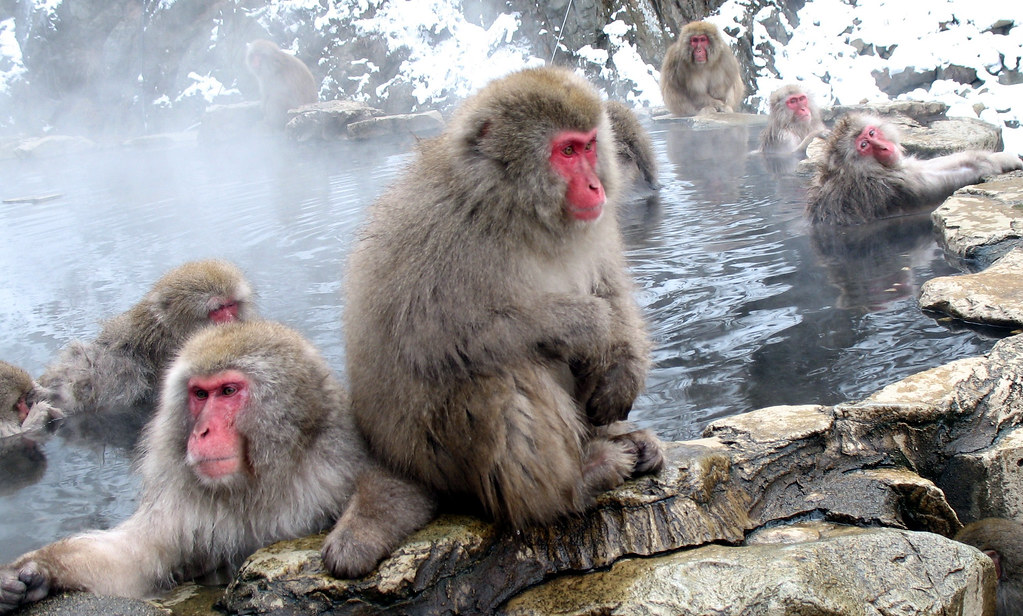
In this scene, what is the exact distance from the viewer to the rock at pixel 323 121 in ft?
46.0

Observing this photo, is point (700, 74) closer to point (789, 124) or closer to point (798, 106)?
point (798, 106)

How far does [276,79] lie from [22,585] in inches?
548

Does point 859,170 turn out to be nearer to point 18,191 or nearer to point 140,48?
point 18,191

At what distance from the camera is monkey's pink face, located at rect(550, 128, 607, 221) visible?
2424 millimetres

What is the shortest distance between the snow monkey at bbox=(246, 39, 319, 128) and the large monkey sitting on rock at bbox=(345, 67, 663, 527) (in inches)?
525

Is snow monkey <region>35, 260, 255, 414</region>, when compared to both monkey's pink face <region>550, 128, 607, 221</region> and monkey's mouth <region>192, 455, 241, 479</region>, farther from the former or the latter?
monkey's pink face <region>550, 128, 607, 221</region>

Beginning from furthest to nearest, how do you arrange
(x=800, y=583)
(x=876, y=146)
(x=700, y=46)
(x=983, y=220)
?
(x=700, y=46) < (x=876, y=146) < (x=983, y=220) < (x=800, y=583)

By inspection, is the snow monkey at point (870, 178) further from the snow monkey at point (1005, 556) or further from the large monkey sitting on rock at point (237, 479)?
the large monkey sitting on rock at point (237, 479)

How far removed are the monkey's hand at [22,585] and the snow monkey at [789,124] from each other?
328 inches

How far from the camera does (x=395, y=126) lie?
1392 centimetres

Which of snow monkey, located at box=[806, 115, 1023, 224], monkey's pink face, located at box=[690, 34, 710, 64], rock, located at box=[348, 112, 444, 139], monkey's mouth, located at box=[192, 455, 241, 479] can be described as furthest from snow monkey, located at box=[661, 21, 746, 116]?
monkey's mouth, located at box=[192, 455, 241, 479]

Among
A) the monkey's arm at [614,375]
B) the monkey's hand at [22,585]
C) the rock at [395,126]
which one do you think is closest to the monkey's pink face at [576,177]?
the monkey's arm at [614,375]

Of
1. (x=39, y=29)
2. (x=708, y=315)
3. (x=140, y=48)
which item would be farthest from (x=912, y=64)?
(x=39, y=29)

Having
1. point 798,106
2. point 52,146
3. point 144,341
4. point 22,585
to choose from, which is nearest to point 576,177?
point 22,585
